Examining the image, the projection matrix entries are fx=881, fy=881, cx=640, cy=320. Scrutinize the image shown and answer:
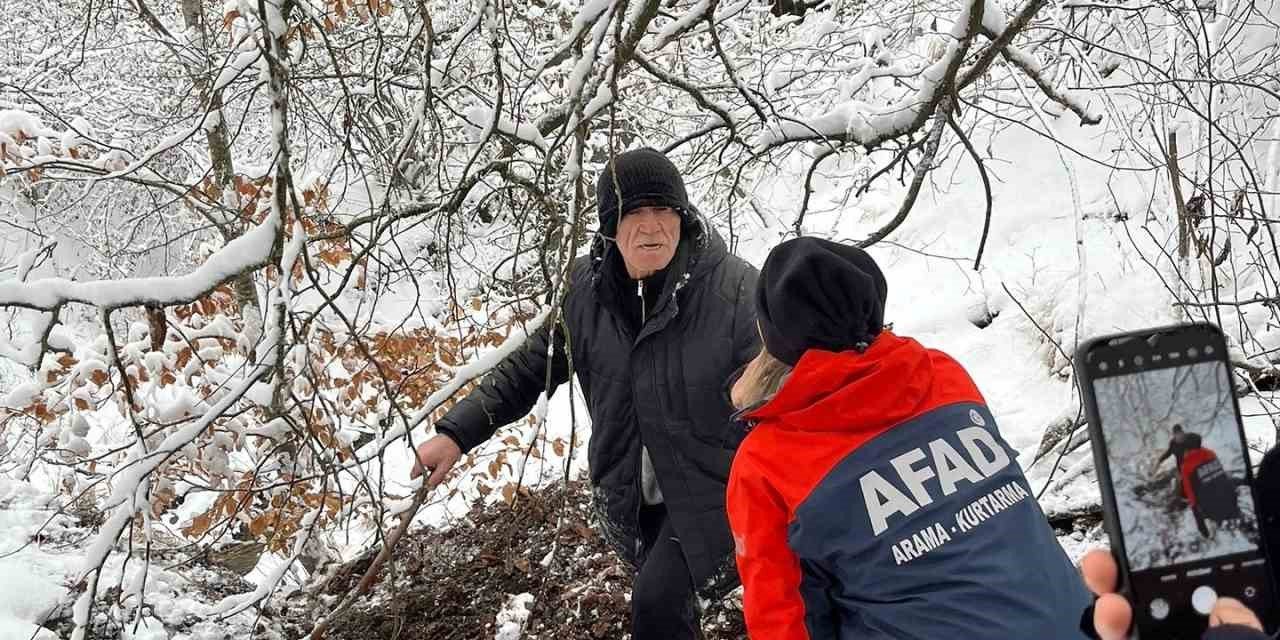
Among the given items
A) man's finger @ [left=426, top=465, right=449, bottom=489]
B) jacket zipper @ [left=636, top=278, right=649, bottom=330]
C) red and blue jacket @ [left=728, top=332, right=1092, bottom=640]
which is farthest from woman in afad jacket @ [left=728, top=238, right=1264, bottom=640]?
man's finger @ [left=426, top=465, right=449, bottom=489]

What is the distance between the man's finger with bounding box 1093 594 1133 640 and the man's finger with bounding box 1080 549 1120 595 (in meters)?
0.02

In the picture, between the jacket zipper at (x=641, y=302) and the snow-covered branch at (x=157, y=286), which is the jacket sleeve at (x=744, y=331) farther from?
the snow-covered branch at (x=157, y=286)

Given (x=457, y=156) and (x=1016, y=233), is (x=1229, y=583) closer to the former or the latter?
(x=457, y=156)

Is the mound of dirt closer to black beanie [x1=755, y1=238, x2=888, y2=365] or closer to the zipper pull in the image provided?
the zipper pull

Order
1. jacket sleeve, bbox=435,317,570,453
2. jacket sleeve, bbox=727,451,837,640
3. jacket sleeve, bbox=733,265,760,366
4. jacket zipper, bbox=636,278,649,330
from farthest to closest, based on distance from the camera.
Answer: jacket sleeve, bbox=435,317,570,453 → jacket zipper, bbox=636,278,649,330 → jacket sleeve, bbox=733,265,760,366 → jacket sleeve, bbox=727,451,837,640

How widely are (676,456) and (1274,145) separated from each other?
11.4 feet

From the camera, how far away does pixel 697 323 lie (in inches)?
88.8

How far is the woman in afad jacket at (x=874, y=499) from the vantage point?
1317 mm

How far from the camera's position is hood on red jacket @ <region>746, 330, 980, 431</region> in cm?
138

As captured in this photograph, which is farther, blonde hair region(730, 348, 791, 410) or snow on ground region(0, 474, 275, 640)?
snow on ground region(0, 474, 275, 640)

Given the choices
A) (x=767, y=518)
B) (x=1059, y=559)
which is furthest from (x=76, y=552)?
(x=1059, y=559)

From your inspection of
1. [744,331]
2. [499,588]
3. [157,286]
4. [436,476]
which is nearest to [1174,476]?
[744,331]

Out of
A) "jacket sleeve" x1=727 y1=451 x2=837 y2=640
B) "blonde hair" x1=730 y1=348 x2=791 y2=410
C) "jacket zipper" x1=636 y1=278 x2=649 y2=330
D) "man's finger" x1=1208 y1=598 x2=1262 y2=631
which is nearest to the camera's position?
"man's finger" x1=1208 y1=598 x2=1262 y2=631

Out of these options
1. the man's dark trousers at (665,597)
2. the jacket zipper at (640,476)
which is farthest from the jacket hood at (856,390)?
the man's dark trousers at (665,597)
